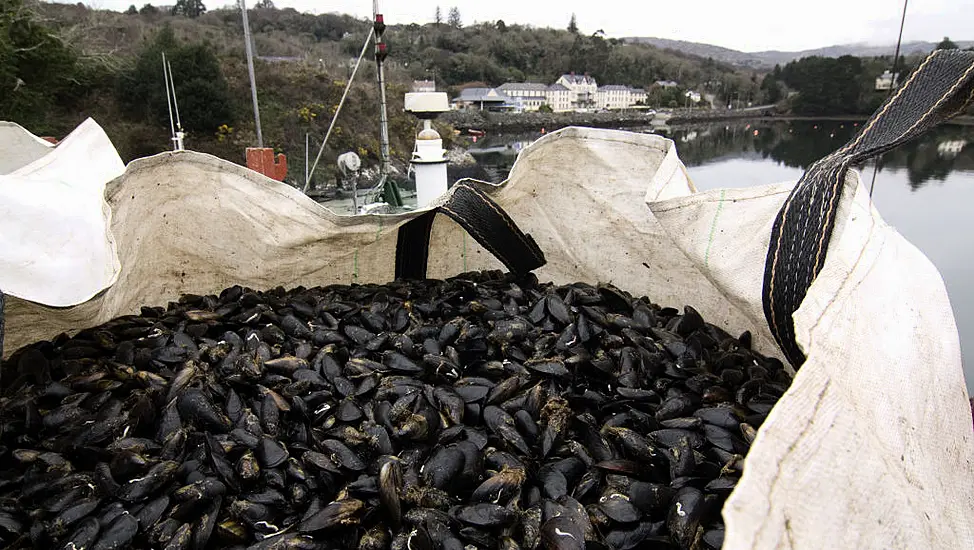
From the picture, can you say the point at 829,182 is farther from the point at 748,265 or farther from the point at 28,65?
the point at 28,65

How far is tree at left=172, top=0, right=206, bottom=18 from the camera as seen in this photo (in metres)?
32.2

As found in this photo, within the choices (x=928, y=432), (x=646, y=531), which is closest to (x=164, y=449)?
(x=646, y=531)

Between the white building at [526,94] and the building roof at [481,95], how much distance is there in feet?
6.01


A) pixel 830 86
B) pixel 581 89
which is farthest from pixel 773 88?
pixel 581 89

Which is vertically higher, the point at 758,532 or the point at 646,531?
the point at 758,532

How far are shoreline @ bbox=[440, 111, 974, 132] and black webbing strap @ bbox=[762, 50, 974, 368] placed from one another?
109ft

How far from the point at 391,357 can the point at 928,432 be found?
1.15 meters

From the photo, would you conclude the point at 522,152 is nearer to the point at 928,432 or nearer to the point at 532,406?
the point at 532,406

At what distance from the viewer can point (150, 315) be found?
1764 mm

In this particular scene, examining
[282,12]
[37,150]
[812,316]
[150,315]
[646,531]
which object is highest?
[282,12]

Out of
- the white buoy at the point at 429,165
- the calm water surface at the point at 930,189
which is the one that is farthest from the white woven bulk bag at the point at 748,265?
the white buoy at the point at 429,165

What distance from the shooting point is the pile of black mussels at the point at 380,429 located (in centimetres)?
97

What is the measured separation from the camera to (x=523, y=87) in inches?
1763

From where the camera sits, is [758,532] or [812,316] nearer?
[758,532]
